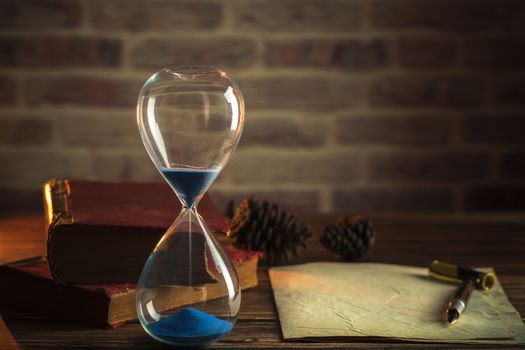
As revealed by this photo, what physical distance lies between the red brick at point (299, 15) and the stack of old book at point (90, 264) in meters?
1.27

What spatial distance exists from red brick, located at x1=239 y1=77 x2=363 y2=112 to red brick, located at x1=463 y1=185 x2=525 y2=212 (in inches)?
16.7

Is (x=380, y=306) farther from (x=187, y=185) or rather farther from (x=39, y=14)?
(x=39, y=14)

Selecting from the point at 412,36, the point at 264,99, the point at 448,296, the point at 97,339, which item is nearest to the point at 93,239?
the point at 97,339

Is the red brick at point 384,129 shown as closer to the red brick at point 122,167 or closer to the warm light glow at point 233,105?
the red brick at point 122,167

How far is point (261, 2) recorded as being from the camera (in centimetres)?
209

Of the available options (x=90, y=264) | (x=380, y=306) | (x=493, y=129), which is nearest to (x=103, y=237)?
(x=90, y=264)

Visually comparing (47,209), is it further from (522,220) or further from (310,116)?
(310,116)

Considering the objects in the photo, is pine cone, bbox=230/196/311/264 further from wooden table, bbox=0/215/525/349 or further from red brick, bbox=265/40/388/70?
red brick, bbox=265/40/388/70

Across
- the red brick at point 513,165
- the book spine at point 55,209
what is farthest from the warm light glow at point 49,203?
the red brick at point 513,165

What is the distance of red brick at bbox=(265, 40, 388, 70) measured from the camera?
2.11 meters

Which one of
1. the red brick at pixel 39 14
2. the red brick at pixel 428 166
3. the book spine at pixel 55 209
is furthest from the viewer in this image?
the red brick at pixel 428 166

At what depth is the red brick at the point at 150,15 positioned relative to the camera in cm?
208

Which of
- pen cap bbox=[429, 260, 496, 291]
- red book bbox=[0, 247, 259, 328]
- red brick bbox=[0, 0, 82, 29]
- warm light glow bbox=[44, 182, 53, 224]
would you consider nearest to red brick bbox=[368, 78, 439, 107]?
red brick bbox=[0, 0, 82, 29]

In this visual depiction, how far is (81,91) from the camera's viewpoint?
2.11 meters
